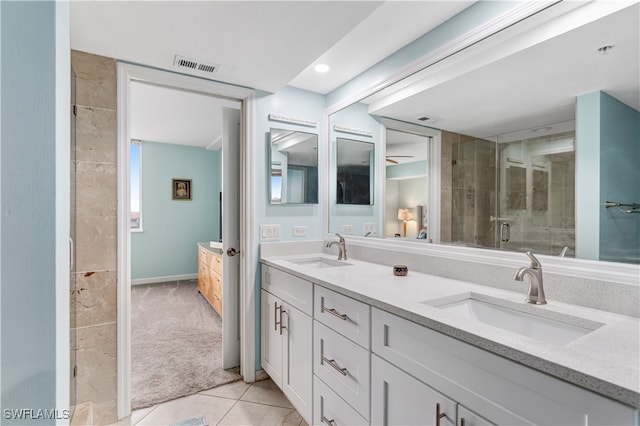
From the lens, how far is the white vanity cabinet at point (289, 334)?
174 centimetres

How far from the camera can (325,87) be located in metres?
2.58

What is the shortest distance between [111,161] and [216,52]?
0.90 m

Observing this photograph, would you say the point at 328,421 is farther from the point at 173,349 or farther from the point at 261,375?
the point at 173,349

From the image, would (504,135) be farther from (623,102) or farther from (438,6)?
(438,6)

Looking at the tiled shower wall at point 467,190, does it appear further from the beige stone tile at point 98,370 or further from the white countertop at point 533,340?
the beige stone tile at point 98,370

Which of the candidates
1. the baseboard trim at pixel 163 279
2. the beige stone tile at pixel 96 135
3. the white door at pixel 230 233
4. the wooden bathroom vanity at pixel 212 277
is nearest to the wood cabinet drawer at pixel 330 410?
the white door at pixel 230 233

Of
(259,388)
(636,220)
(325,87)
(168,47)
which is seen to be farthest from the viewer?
(325,87)

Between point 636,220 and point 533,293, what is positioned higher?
point 636,220

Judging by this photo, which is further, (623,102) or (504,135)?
(504,135)

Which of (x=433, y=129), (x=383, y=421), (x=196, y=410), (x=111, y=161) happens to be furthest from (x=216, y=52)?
(x=196, y=410)

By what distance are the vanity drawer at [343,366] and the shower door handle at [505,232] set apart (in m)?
0.80

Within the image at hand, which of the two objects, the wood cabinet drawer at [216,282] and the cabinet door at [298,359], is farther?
the wood cabinet drawer at [216,282]

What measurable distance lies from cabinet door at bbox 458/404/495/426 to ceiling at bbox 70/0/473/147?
1.56 m

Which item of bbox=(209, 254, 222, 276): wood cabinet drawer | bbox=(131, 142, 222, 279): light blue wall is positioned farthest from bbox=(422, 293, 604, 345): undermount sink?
bbox=(131, 142, 222, 279): light blue wall
